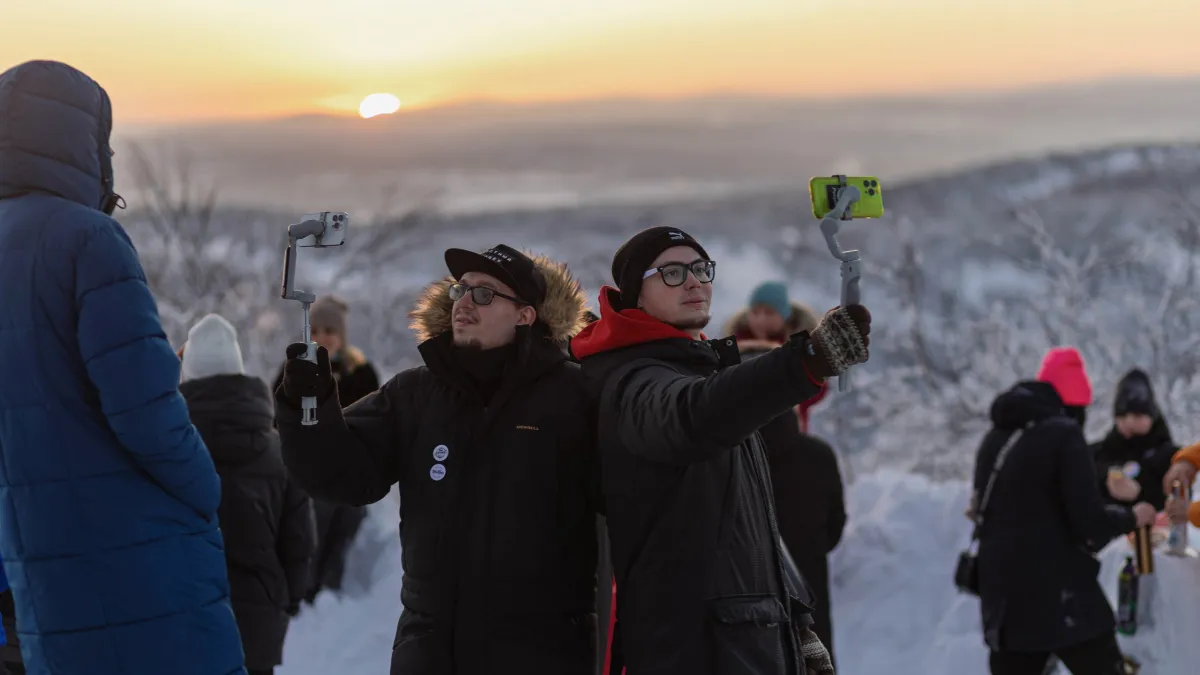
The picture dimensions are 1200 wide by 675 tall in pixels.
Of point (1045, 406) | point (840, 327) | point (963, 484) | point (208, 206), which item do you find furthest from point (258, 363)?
point (840, 327)

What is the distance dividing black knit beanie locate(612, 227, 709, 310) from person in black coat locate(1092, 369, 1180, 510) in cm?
508

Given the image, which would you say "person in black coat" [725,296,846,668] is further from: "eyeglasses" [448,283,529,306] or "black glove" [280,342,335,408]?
"black glove" [280,342,335,408]

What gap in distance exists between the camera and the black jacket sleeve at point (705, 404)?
11.0 ft

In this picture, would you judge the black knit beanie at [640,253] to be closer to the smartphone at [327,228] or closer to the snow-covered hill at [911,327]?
the smartphone at [327,228]

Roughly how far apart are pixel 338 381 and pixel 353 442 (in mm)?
3632

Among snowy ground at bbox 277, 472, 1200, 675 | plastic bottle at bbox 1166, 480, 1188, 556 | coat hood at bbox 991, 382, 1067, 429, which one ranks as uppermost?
coat hood at bbox 991, 382, 1067, 429

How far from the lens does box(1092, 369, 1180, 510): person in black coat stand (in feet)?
27.8

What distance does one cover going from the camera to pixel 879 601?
9547mm

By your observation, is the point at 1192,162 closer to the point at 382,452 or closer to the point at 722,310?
the point at 722,310

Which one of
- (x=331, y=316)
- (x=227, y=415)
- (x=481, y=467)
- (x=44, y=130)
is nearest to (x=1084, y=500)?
(x=481, y=467)

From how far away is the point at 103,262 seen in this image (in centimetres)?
397

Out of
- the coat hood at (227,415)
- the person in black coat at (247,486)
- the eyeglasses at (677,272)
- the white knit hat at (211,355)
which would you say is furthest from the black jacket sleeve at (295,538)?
the eyeglasses at (677,272)

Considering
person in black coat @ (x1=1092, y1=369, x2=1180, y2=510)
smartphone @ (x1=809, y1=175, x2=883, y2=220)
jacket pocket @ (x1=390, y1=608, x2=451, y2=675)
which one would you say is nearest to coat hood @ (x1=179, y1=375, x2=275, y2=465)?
jacket pocket @ (x1=390, y1=608, x2=451, y2=675)

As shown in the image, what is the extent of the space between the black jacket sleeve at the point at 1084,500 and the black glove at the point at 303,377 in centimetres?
346
